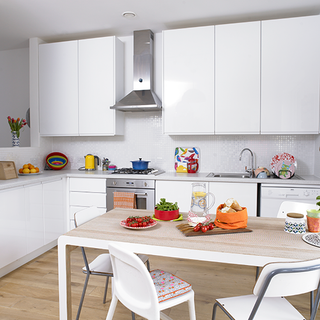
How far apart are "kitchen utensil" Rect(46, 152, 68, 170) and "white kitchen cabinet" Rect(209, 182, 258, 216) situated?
219cm

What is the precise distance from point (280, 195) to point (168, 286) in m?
1.93

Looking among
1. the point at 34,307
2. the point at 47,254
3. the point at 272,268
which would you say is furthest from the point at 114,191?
the point at 272,268

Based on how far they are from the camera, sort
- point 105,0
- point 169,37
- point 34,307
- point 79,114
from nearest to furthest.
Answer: point 34,307 < point 105,0 < point 169,37 < point 79,114

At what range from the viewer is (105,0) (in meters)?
2.94

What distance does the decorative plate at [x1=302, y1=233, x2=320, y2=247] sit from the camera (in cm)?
144

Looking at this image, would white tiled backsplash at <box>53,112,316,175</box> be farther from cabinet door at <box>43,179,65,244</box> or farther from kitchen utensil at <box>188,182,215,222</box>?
kitchen utensil at <box>188,182,215,222</box>

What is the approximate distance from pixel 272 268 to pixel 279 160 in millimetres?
2525

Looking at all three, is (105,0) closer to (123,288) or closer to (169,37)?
(169,37)

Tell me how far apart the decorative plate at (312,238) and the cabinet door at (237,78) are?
1.92m

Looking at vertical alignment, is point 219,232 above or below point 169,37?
below

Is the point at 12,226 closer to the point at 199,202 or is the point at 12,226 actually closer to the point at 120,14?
the point at 199,202

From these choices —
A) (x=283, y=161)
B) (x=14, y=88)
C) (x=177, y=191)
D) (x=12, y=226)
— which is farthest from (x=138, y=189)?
(x=14, y=88)

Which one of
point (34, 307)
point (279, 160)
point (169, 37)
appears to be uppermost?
point (169, 37)

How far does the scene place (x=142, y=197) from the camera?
A: 3.44 metres
